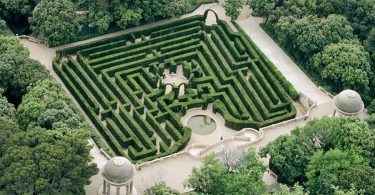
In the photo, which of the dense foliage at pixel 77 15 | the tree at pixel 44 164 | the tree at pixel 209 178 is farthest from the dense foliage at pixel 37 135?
the tree at pixel 209 178

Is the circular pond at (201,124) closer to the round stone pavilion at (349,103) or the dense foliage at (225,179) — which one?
the dense foliage at (225,179)

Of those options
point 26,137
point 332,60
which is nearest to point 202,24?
point 332,60

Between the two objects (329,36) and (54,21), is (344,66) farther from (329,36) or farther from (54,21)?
(54,21)

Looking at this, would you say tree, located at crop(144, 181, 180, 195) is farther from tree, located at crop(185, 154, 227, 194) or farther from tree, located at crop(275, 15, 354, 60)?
tree, located at crop(275, 15, 354, 60)

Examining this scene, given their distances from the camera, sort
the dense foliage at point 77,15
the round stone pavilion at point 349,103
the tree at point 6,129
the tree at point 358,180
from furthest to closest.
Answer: the dense foliage at point 77,15 → the round stone pavilion at point 349,103 → the tree at point 358,180 → the tree at point 6,129

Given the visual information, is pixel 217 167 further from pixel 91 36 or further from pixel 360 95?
pixel 91 36

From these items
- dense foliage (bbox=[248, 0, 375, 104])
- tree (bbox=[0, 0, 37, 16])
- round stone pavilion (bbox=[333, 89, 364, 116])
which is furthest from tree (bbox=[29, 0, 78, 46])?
round stone pavilion (bbox=[333, 89, 364, 116])

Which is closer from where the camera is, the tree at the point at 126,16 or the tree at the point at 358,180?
the tree at the point at 358,180
